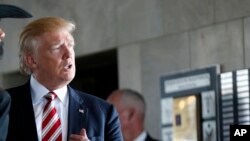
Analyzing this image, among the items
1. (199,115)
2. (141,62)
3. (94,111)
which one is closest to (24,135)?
(94,111)

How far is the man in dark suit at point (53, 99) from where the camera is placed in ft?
16.0

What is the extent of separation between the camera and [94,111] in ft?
16.5

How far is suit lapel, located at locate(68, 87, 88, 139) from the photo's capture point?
4891 mm

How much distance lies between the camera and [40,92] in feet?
16.4

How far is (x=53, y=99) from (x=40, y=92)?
10 centimetres

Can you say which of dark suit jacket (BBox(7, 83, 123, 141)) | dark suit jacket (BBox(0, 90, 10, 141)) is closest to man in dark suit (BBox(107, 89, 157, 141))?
dark suit jacket (BBox(7, 83, 123, 141))

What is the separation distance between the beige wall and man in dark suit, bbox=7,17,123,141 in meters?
3.96

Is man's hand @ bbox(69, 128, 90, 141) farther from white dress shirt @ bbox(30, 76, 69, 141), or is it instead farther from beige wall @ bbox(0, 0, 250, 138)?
beige wall @ bbox(0, 0, 250, 138)

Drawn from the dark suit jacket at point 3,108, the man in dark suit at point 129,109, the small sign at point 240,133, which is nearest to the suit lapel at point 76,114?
the dark suit jacket at point 3,108

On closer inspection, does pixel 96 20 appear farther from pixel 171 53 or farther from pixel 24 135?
pixel 24 135

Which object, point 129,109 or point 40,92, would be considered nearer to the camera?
point 40,92

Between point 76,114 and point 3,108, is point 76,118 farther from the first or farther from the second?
point 3,108

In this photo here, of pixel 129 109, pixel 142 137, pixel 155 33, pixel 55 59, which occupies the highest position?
pixel 155 33

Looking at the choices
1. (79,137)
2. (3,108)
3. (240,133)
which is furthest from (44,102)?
(240,133)
